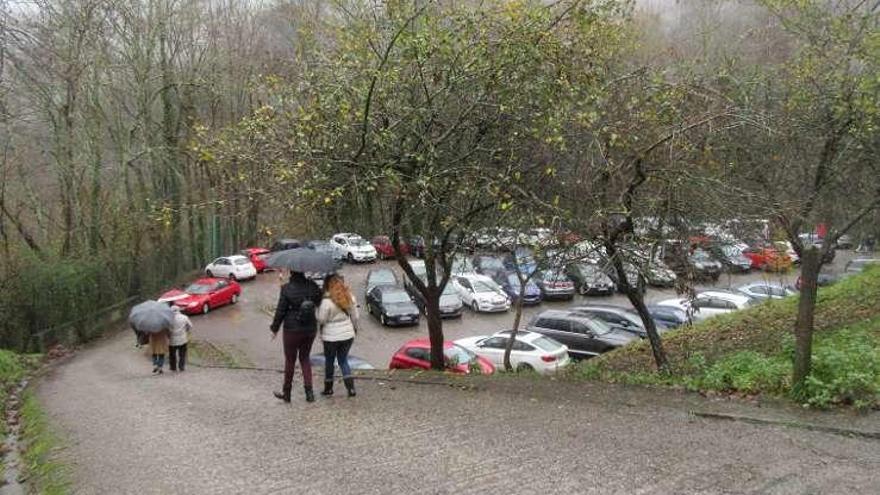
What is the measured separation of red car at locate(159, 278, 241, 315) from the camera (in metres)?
28.5

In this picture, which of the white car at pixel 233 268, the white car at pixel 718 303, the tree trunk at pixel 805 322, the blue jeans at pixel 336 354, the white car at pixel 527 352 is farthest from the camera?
the white car at pixel 233 268

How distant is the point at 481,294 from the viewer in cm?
2775

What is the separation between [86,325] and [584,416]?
939 inches

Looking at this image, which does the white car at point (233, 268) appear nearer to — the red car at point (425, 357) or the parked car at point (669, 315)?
the parked car at point (669, 315)

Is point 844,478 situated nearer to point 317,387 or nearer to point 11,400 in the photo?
point 317,387

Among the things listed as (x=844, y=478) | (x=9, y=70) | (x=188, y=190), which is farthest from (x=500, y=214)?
(x=188, y=190)

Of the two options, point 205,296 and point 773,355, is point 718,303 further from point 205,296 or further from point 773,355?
point 205,296

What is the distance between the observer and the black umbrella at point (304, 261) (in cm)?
769

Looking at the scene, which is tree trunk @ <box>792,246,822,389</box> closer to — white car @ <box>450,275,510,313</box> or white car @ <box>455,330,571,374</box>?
white car @ <box>455,330,571,374</box>

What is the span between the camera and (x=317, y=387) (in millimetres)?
9289

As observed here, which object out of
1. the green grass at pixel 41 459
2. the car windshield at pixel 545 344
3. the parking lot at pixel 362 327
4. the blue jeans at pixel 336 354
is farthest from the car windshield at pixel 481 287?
the green grass at pixel 41 459

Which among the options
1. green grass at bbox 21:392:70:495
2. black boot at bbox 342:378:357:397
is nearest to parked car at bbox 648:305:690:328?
black boot at bbox 342:378:357:397

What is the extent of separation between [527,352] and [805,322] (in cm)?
1102

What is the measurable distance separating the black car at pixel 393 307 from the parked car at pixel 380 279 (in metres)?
1.90
